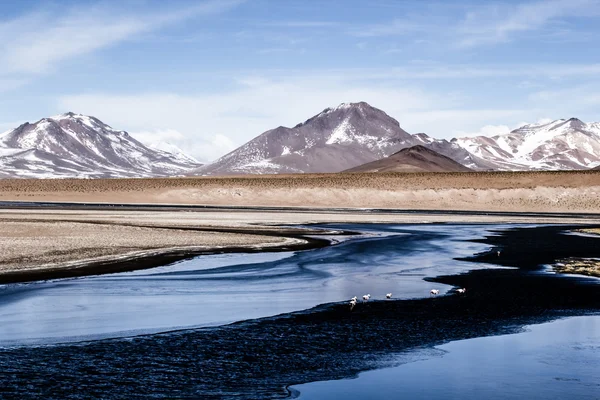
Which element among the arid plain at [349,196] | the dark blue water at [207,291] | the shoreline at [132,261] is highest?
the arid plain at [349,196]

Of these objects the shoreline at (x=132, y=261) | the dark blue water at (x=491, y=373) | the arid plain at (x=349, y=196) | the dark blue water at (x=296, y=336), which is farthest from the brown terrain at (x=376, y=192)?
the dark blue water at (x=491, y=373)

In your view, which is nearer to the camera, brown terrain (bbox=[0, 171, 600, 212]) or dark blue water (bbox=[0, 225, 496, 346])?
dark blue water (bbox=[0, 225, 496, 346])

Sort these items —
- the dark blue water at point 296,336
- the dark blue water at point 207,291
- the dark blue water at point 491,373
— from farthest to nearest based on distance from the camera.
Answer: the dark blue water at point 207,291 → the dark blue water at point 296,336 → the dark blue water at point 491,373

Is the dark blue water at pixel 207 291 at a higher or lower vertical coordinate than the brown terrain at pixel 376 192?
lower

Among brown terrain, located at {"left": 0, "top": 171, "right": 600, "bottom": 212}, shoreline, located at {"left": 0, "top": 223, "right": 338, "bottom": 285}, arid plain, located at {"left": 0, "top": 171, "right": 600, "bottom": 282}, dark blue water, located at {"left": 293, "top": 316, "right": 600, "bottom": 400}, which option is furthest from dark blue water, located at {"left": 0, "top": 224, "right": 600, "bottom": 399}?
brown terrain, located at {"left": 0, "top": 171, "right": 600, "bottom": 212}

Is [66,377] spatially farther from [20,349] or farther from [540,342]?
[540,342]

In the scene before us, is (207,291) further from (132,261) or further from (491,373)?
(491,373)

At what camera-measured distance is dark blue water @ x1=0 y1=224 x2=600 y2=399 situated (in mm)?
13594

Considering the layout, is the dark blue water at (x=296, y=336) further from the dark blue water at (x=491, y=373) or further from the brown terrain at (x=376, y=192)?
the brown terrain at (x=376, y=192)

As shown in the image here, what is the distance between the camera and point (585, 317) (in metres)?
20.6

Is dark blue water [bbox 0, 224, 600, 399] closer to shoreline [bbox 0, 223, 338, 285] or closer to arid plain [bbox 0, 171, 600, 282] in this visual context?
shoreline [bbox 0, 223, 338, 285]

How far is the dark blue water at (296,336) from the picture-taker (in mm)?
13594

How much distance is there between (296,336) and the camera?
1764cm

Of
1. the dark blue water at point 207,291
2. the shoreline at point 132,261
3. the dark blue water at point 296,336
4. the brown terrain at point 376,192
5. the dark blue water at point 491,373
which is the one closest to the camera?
the dark blue water at point 491,373
